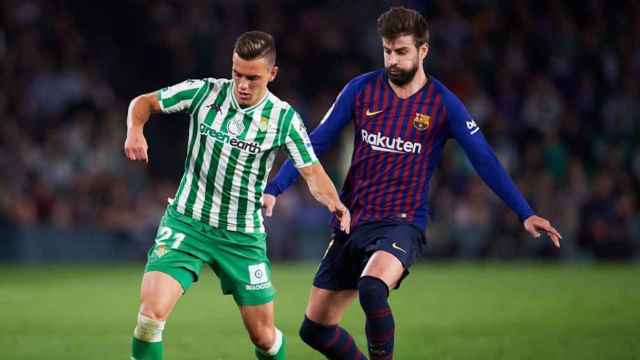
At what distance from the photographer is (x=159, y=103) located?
23.0 feet

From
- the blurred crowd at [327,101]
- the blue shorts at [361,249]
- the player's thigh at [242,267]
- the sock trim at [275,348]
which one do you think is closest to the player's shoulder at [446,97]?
the blue shorts at [361,249]

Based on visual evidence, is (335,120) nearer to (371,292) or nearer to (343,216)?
(343,216)

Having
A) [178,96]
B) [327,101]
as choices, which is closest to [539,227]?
[178,96]

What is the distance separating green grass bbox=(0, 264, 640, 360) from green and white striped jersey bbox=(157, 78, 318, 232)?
212cm

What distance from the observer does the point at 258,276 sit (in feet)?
23.7

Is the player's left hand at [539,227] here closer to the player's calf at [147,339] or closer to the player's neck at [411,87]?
the player's neck at [411,87]

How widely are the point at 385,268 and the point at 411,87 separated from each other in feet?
3.95

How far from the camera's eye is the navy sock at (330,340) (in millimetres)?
7637

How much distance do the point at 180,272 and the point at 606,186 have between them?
42.9ft

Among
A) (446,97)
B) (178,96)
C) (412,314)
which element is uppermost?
(446,97)

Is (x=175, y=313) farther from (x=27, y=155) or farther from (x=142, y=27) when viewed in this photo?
(x=142, y=27)

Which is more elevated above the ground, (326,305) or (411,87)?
(411,87)

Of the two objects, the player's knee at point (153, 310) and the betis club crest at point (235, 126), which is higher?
the betis club crest at point (235, 126)

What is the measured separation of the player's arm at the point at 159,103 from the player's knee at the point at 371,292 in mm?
1450
